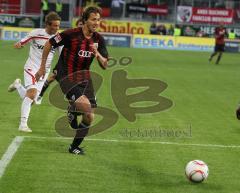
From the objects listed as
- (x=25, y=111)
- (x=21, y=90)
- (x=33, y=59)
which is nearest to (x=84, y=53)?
(x=25, y=111)

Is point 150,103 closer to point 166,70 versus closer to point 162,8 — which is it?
point 166,70

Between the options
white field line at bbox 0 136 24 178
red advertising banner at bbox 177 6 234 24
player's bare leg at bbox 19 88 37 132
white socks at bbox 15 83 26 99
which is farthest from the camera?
red advertising banner at bbox 177 6 234 24

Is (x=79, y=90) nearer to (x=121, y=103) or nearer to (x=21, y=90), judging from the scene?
(x=21, y=90)

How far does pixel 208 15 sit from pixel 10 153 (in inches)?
1871

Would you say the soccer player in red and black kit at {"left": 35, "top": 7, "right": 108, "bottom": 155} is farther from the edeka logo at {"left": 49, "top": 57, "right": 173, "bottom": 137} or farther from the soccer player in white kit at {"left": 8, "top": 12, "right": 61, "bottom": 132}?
the soccer player in white kit at {"left": 8, "top": 12, "right": 61, "bottom": 132}

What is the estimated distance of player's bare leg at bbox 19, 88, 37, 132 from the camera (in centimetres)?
1228

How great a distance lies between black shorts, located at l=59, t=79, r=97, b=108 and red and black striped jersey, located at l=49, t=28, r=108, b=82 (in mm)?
79

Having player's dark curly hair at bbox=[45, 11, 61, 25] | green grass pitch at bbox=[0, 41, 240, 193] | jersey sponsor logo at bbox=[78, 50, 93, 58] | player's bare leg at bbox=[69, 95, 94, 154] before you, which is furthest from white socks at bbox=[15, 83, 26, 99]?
jersey sponsor logo at bbox=[78, 50, 93, 58]

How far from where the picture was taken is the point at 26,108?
12.6 meters

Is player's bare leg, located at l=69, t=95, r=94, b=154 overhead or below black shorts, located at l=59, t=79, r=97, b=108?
below

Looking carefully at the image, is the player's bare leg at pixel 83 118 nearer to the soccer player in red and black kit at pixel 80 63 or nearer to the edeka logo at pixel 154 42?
the soccer player in red and black kit at pixel 80 63

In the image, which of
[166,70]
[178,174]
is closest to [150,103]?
[178,174]

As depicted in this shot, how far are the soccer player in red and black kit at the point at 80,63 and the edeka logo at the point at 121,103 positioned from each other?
183 cm

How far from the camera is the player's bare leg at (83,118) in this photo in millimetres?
10094
